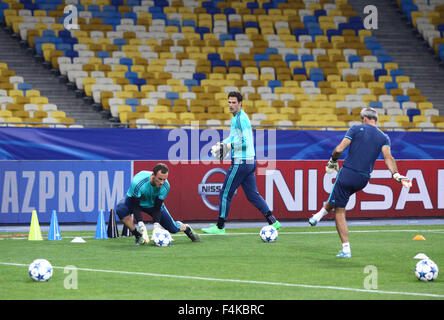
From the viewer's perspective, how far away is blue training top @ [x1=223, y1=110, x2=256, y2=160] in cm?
1427

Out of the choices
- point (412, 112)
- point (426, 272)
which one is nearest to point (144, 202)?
point (426, 272)

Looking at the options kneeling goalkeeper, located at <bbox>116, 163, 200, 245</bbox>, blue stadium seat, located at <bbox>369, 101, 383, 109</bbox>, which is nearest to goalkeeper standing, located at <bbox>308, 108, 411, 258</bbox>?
kneeling goalkeeper, located at <bbox>116, 163, 200, 245</bbox>

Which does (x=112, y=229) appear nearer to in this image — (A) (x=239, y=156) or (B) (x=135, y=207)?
(B) (x=135, y=207)

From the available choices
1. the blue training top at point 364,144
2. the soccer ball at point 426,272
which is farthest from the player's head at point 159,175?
the soccer ball at point 426,272

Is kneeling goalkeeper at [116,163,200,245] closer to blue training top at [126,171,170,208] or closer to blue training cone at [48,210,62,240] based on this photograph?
blue training top at [126,171,170,208]

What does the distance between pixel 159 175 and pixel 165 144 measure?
5.94m

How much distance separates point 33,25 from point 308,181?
1196 centimetres

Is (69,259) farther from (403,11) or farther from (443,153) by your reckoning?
(403,11)

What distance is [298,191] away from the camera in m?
18.9

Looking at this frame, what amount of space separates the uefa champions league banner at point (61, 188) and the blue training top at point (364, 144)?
745cm

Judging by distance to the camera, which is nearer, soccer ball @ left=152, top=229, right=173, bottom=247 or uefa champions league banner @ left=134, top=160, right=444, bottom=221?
soccer ball @ left=152, top=229, right=173, bottom=247

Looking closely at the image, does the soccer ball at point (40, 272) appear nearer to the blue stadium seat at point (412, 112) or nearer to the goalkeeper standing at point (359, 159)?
the goalkeeper standing at point (359, 159)

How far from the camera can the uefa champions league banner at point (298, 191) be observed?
18.2 metres

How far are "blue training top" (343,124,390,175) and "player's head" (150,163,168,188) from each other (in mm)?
2834
